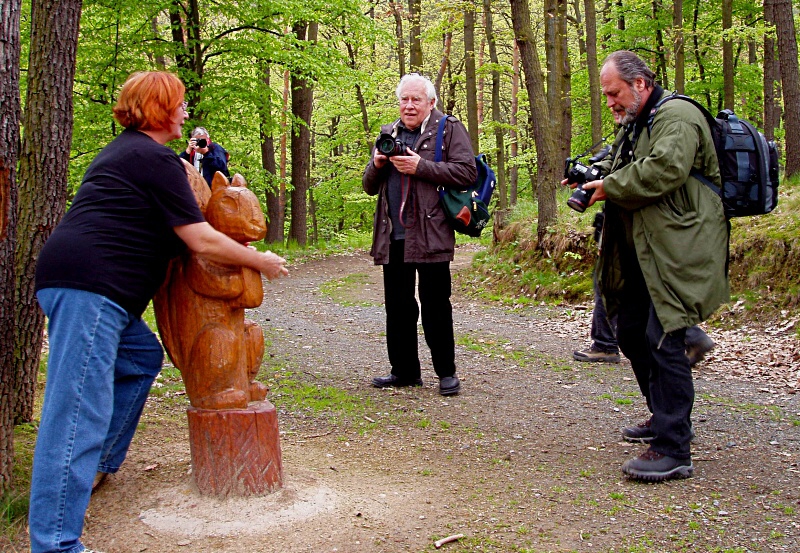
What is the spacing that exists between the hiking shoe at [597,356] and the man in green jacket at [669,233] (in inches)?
123

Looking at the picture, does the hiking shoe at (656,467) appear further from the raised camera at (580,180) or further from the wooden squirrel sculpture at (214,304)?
the wooden squirrel sculpture at (214,304)

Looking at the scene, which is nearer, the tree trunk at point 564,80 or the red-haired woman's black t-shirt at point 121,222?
the red-haired woman's black t-shirt at point 121,222

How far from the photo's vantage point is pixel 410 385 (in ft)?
20.0

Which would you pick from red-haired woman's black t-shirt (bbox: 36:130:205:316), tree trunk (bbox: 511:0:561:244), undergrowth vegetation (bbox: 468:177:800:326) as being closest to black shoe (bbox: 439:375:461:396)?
red-haired woman's black t-shirt (bbox: 36:130:205:316)

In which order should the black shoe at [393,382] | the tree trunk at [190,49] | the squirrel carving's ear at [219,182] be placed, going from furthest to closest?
the tree trunk at [190,49] → the black shoe at [393,382] → the squirrel carving's ear at [219,182]

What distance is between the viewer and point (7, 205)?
332 cm

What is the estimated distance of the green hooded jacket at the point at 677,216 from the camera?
392 cm

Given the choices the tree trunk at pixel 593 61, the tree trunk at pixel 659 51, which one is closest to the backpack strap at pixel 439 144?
the tree trunk at pixel 593 61

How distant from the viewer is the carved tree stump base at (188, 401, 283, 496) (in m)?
3.52

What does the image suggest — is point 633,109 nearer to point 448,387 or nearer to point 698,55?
point 448,387

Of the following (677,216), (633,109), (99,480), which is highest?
(633,109)

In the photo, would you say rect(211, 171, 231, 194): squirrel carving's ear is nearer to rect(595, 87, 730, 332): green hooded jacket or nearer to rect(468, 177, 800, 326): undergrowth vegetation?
rect(595, 87, 730, 332): green hooded jacket

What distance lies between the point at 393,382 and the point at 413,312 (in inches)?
24.8

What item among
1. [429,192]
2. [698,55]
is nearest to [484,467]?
[429,192]
